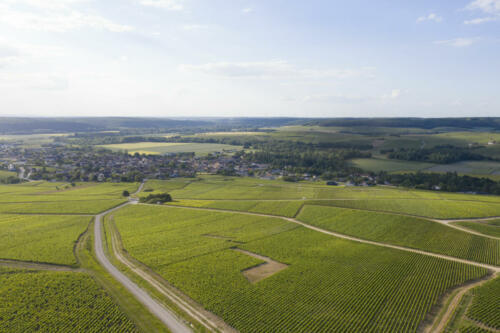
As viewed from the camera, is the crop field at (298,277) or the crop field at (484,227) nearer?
the crop field at (298,277)

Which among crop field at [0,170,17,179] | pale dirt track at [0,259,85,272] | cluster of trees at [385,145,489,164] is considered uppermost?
cluster of trees at [385,145,489,164]

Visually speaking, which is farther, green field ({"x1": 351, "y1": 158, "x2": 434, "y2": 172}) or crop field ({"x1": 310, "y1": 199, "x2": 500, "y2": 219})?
green field ({"x1": 351, "y1": 158, "x2": 434, "y2": 172})

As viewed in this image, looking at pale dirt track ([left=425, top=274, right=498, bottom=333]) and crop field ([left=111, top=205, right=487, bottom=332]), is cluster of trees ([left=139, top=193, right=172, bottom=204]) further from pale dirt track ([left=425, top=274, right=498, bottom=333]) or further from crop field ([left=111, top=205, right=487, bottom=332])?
pale dirt track ([left=425, top=274, right=498, bottom=333])

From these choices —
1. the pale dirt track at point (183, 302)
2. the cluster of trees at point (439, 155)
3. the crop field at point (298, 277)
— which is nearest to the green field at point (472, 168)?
the cluster of trees at point (439, 155)

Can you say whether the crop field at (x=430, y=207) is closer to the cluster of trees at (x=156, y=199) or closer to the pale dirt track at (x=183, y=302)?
the cluster of trees at (x=156, y=199)

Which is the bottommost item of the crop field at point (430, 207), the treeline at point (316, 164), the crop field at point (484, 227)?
the crop field at point (484, 227)

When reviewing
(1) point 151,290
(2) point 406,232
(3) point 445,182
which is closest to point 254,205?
(2) point 406,232

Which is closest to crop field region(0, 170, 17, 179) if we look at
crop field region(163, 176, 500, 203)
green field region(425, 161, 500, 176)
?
crop field region(163, 176, 500, 203)
